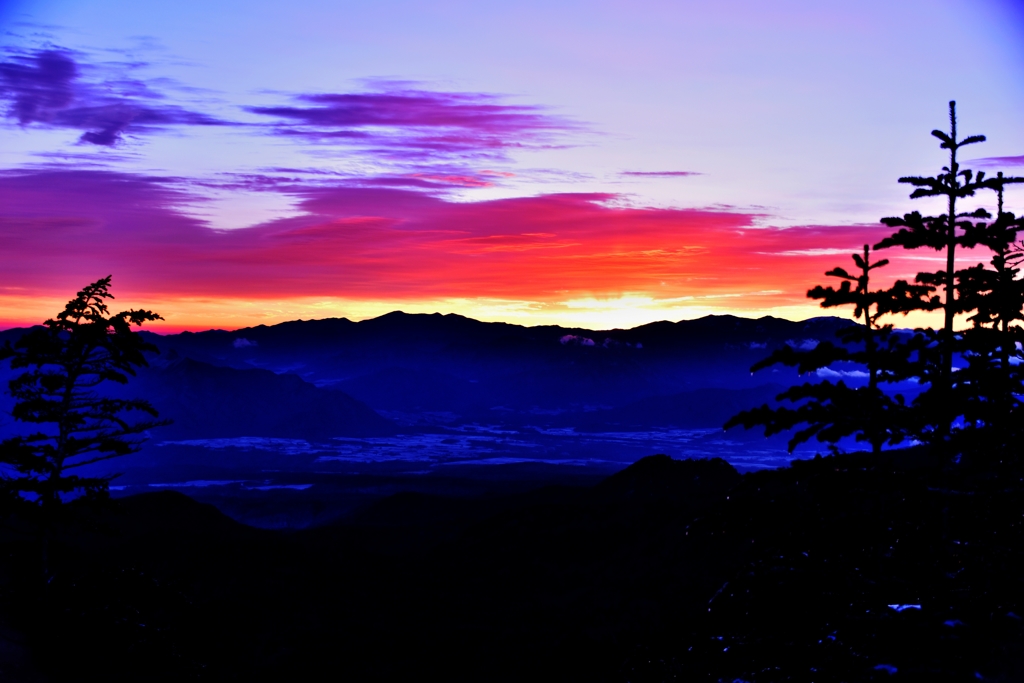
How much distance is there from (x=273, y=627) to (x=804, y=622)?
44597mm

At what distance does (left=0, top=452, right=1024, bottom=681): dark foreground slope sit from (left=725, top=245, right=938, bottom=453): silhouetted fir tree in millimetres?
681

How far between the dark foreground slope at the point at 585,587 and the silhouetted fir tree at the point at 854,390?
68 centimetres

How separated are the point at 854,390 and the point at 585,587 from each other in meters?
54.0

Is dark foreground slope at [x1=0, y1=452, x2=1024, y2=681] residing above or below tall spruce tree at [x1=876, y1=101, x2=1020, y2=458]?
below

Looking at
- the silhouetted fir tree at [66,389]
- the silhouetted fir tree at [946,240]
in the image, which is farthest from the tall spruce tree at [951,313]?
the silhouetted fir tree at [66,389]

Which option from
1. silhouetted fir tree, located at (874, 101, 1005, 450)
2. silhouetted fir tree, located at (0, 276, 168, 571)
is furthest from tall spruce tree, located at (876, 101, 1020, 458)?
silhouetted fir tree, located at (0, 276, 168, 571)

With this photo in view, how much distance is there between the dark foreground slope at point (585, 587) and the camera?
1368 centimetres

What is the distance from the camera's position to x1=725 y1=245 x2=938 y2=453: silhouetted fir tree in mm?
13641

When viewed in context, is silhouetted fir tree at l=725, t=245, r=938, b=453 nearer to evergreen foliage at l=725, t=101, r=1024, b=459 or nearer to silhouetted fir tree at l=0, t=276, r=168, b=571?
evergreen foliage at l=725, t=101, r=1024, b=459

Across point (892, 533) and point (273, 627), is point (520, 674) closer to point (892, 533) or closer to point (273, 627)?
point (273, 627)

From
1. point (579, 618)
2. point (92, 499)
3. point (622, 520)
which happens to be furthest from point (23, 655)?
point (622, 520)

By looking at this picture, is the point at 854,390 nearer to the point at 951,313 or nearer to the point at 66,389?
the point at 951,313

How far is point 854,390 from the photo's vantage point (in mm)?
14836

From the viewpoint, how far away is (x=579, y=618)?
2253 inches
